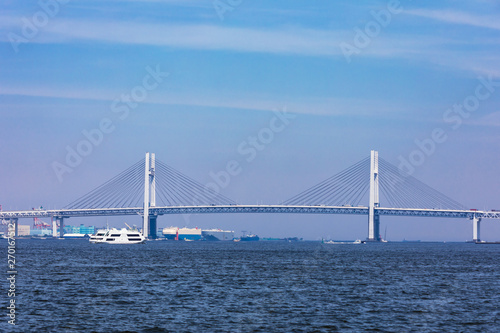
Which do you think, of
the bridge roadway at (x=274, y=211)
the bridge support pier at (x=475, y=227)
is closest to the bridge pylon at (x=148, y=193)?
the bridge roadway at (x=274, y=211)

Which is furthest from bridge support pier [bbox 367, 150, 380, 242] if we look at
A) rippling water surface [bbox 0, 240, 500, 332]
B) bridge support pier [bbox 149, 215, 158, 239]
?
rippling water surface [bbox 0, 240, 500, 332]

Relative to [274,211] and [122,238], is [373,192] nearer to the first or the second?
[274,211]

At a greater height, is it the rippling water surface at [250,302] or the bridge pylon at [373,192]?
the bridge pylon at [373,192]

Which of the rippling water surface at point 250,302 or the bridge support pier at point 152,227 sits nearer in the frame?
the rippling water surface at point 250,302

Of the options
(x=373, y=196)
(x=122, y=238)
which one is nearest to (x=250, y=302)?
(x=122, y=238)

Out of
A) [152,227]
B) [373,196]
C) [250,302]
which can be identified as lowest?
[250,302]

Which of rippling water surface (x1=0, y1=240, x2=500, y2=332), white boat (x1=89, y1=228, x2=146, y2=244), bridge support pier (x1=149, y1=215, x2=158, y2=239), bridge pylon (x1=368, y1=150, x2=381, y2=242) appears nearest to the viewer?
rippling water surface (x1=0, y1=240, x2=500, y2=332)

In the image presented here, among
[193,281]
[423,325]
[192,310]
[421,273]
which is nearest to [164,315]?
[192,310]

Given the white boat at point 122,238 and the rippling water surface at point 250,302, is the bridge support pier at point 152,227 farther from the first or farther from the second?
the rippling water surface at point 250,302

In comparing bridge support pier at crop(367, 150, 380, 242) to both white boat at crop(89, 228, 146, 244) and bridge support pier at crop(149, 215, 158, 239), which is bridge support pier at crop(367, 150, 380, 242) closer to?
white boat at crop(89, 228, 146, 244)

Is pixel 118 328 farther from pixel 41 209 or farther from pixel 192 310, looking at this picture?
pixel 41 209

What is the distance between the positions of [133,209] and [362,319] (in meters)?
116

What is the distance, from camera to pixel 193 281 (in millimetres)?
37906

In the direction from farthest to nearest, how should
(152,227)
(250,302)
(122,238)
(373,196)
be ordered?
1. (152,227)
2. (373,196)
3. (122,238)
4. (250,302)
